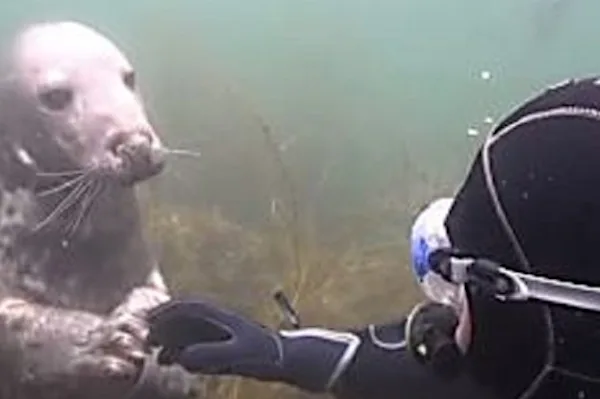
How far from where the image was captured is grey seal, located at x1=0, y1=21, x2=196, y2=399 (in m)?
2.93

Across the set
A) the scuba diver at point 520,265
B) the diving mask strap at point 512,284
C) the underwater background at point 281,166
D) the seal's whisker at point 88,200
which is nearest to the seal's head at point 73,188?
the seal's whisker at point 88,200

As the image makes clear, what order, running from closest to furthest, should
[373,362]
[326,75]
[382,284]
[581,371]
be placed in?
[581,371], [373,362], [382,284], [326,75]

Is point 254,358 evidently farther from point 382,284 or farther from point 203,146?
point 203,146

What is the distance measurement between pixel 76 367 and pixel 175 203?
431cm

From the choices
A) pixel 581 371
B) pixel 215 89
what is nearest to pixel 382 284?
pixel 581 371

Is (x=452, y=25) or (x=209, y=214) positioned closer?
(x=209, y=214)

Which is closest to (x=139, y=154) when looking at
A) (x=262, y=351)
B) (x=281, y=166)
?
(x=262, y=351)

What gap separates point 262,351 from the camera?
2.33 m

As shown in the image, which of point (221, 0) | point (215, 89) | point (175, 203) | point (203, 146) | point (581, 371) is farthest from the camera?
point (221, 0)

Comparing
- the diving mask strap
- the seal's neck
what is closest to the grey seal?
the seal's neck

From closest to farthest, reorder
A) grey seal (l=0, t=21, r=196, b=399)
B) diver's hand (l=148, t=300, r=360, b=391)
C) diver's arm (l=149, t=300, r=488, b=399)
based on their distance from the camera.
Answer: diver's arm (l=149, t=300, r=488, b=399) < diver's hand (l=148, t=300, r=360, b=391) < grey seal (l=0, t=21, r=196, b=399)

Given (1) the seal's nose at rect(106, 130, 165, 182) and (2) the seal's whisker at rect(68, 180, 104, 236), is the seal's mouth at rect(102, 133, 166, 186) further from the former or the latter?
(2) the seal's whisker at rect(68, 180, 104, 236)

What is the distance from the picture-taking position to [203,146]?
378 inches

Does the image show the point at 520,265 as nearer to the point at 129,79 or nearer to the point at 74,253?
the point at 74,253
